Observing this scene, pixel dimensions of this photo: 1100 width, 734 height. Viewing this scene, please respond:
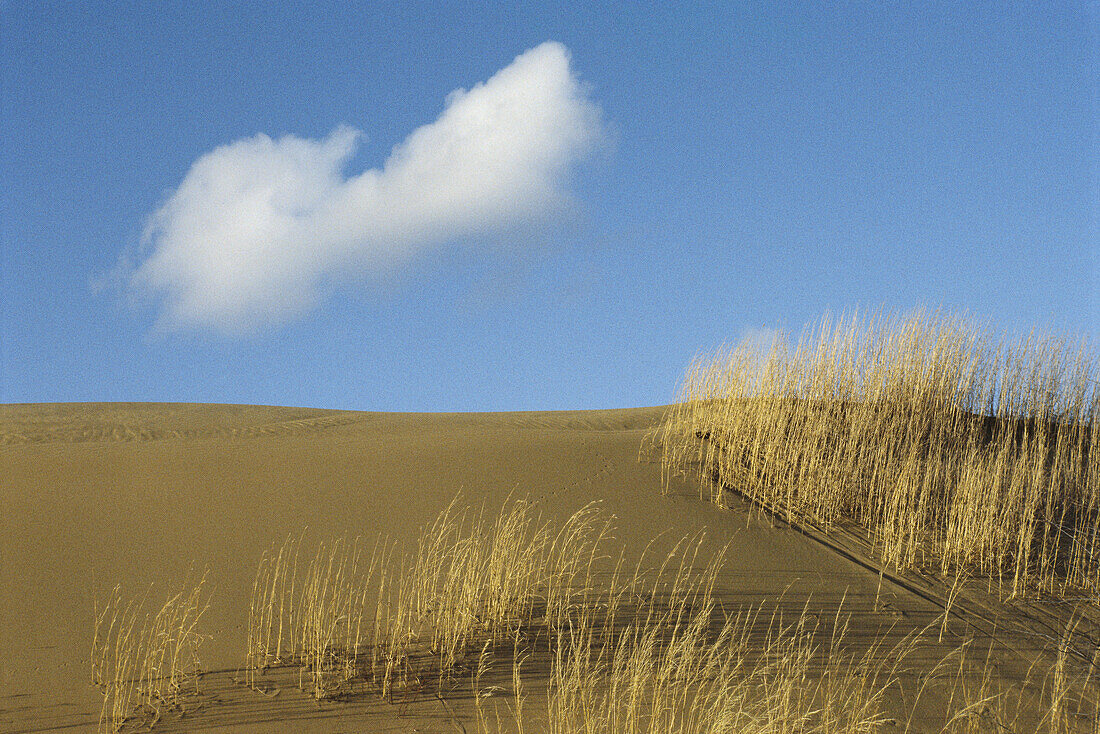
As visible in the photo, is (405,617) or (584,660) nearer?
(584,660)

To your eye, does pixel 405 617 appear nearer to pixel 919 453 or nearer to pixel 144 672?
pixel 144 672

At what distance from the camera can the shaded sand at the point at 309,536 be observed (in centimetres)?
496

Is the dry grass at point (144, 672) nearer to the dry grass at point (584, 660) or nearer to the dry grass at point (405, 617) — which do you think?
the dry grass at point (584, 660)

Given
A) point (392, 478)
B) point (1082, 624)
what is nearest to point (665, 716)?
point (1082, 624)

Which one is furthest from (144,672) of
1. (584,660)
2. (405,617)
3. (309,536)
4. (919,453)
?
(919,453)

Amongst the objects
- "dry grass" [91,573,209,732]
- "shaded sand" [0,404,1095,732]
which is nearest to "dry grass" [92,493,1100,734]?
"dry grass" [91,573,209,732]

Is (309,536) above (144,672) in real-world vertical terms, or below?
above

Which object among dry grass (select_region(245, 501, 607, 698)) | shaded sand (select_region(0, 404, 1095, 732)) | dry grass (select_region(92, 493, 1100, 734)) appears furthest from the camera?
dry grass (select_region(245, 501, 607, 698))

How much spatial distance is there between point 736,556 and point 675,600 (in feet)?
4.97

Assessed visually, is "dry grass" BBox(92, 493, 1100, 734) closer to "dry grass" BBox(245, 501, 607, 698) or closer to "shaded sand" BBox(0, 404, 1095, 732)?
"dry grass" BBox(245, 501, 607, 698)

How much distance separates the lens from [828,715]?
4605 millimetres

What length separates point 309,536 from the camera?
8242 mm

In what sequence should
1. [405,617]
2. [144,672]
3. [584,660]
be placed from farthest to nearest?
[405,617] < [584,660] < [144,672]

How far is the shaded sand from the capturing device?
195 inches
